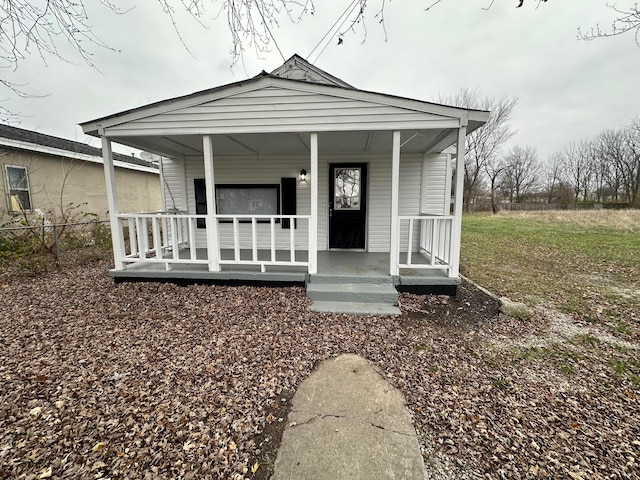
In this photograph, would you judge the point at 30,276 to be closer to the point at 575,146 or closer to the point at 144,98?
the point at 144,98

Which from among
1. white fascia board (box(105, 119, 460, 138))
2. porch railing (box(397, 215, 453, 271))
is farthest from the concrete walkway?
white fascia board (box(105, 119, 460, 138))

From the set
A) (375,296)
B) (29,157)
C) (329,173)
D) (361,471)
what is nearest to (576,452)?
(361,471)

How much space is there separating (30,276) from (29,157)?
4.61 m

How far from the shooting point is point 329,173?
5.91 metres

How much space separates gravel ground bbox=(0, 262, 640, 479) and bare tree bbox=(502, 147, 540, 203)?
31.4 metres

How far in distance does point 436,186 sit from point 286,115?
3516 mm

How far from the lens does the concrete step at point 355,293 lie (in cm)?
385

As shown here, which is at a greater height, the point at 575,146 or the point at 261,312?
the point at 575,146

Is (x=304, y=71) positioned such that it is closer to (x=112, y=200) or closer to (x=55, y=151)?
(x=112, y=200)

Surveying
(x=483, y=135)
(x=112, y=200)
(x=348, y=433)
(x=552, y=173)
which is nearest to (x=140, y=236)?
(x=112, y=200)

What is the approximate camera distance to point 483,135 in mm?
24234

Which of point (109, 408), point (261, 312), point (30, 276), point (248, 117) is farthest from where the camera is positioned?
point (30, 276)

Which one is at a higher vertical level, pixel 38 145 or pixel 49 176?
pixel 38 145

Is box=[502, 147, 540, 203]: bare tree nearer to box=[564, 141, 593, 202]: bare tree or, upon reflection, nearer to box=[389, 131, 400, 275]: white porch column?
box=[564, 141, 593, 202]: bare tree
